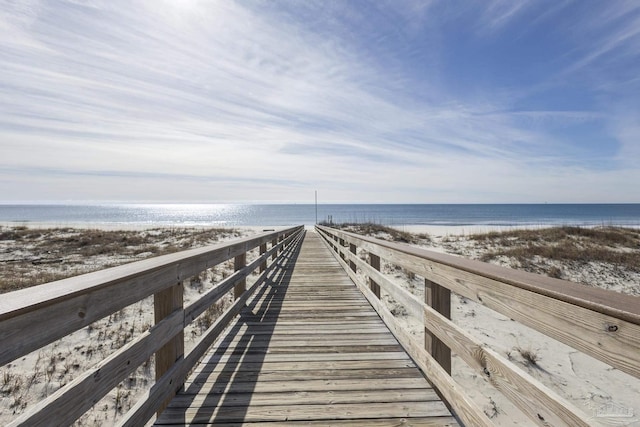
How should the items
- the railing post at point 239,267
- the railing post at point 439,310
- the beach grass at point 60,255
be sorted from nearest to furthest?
the railing post at point 439,310 → the railing post at point 239,267 → the beach grass at point 60,255

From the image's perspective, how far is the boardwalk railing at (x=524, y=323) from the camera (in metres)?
1.03

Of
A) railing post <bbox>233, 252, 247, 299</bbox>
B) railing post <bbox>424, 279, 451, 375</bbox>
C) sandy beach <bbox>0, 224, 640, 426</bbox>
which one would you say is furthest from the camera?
railing post <bbox>233, 252, 247, 299</bbox>

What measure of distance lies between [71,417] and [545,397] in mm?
1891

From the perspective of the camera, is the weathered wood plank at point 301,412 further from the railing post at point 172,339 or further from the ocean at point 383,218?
the ocean at point 383,218

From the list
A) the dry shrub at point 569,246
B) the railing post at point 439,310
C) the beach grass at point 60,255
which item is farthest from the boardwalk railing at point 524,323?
the dry shrub at point 569,246

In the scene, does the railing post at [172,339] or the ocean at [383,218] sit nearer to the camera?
the railing post at [172,339]

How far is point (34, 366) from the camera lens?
4.42m

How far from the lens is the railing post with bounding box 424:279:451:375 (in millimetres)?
2398

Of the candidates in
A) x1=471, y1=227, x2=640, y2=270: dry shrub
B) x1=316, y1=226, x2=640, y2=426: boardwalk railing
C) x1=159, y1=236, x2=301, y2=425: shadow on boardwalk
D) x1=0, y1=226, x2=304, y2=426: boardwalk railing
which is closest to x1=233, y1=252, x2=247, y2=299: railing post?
x1=159, y1=236, x2=301, y2=425: shadow on boardwalk

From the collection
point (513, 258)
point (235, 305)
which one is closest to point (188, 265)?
point (235, 305)

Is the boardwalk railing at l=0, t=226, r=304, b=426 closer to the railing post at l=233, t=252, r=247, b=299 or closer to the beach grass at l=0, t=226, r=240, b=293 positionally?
the railing post at l=233, t=252, r=247, b=299

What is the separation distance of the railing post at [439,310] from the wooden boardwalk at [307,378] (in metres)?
0.30

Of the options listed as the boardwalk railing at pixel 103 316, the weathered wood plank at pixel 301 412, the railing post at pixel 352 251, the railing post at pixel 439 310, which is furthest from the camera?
the railing post at pixel 352 251

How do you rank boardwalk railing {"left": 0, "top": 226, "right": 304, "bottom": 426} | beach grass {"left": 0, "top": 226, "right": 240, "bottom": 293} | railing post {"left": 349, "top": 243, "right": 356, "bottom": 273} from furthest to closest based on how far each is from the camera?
1. beach grass {"left": 0, "top": 226, "right": 240, "bottom": 293}
2. railing post {"left": 349, "top": 243, "right": 356, "bottom": 273}
3. boardwalk railing {"left": 0, "top": 226, "right": 304, "bottom": 426}
